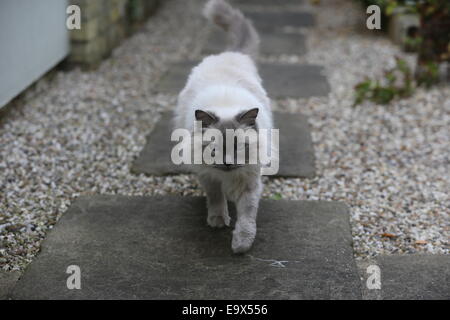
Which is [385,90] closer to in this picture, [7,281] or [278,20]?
[278,20]

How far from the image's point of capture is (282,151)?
13.4 feet

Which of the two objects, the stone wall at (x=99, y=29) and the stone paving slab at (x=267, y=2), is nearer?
the stone wall at (x=99, y=29)

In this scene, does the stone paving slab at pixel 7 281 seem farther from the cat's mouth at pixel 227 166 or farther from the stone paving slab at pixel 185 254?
the cat's mouth at pixel 227 166

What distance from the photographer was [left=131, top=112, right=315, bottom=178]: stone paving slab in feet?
12.4

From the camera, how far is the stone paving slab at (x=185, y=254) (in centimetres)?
253

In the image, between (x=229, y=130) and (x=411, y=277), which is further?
(x=411, y=277)

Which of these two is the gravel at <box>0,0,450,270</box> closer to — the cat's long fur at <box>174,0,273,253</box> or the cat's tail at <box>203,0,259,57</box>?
the cat's long fur at <box>174,0,273,253</box>

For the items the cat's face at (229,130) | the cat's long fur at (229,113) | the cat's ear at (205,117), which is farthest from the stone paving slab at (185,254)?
the cat's ear at (205,117)

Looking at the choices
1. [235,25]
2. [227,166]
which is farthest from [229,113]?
[235,25]

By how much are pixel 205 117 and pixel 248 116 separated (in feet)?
0.68

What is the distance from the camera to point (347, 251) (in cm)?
287

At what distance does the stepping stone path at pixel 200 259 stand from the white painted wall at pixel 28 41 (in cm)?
161

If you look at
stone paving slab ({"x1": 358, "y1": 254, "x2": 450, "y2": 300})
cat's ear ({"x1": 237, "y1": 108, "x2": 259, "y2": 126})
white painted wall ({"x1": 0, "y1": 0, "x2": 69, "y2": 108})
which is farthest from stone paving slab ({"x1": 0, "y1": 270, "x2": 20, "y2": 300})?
white painted wall ({"x1": 0, "y1": 0, "x2": 69, "y2": 108})

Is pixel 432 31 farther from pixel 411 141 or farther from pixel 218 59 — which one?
pixel 218 59
